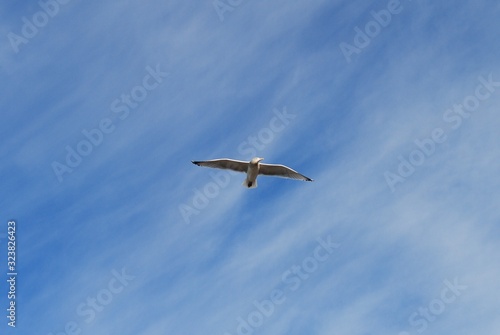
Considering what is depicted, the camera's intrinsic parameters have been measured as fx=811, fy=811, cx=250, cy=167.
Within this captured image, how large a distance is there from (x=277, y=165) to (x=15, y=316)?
21669 mm

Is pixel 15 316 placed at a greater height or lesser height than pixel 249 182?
greater

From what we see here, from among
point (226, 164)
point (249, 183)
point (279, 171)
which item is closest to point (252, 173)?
point (249, 183)

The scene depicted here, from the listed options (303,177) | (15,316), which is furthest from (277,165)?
(15,316)

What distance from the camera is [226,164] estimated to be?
6009cm

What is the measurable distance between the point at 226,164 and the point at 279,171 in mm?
4050

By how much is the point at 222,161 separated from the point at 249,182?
2523 millimetres

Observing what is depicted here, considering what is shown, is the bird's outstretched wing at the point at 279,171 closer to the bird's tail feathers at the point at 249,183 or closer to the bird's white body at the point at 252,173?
the bird's white body at the point at 252,173

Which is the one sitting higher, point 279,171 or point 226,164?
point 226,164

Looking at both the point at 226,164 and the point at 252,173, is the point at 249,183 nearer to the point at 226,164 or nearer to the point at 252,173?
the point at 252,173

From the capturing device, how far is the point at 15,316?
2260 inches

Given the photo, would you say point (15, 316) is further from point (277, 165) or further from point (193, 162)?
point (277, 165)

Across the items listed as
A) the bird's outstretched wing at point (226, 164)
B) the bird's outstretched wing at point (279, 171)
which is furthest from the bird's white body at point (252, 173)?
the bird's outstretched wing at point (279, 171)

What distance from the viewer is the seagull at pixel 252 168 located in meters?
59.5

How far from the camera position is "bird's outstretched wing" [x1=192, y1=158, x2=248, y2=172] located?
196 ft
